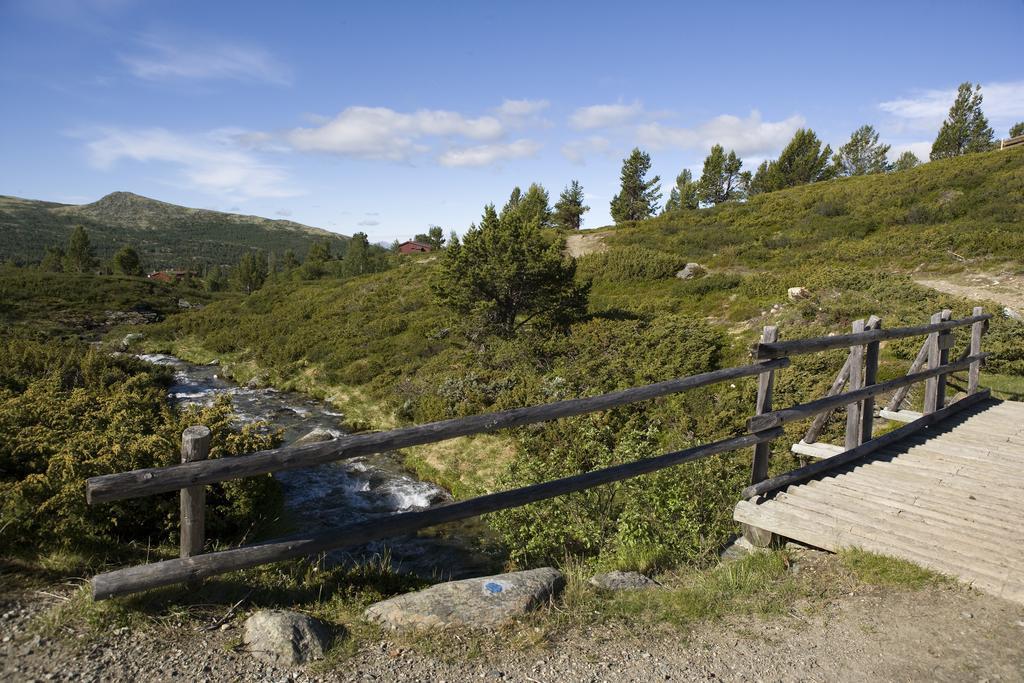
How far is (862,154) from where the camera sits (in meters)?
68.7

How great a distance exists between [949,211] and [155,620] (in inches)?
1378

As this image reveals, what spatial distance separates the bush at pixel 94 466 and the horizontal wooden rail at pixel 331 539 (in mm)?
2004

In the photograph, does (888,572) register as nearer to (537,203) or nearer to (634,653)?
(634,653)

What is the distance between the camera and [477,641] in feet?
11.3

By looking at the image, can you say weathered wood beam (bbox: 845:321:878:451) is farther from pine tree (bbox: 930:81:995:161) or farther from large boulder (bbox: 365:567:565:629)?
pine tree (bbox: 930:81:995:161)

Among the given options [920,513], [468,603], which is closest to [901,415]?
[920,513]

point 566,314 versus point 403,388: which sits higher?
point 566,314

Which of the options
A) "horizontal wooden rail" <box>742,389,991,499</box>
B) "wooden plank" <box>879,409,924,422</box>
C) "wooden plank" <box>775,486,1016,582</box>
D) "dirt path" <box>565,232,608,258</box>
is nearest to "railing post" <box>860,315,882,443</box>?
"horizontal wooden rail" <box>742,389,991,499</box>

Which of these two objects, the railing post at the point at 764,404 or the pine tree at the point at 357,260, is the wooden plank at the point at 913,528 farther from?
the pine tree at the point at 357,260

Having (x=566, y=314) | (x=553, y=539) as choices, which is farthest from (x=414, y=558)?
(x=566, y=314)

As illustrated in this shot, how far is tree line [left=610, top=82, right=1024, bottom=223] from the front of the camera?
54.4 m

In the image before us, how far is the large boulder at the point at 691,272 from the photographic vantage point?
1077 inches

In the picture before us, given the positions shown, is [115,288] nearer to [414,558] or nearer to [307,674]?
[414,558]

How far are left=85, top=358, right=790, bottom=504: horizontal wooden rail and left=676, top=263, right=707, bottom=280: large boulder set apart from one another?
23670mm
